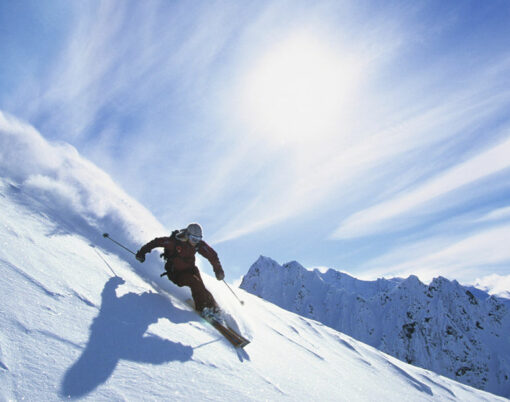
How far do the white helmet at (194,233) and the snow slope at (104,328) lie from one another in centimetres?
110

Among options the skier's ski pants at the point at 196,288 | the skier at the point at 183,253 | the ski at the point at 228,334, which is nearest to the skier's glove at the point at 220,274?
the skier at the point at 183,253

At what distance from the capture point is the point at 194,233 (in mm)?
6648

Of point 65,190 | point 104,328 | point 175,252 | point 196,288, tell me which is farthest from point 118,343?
point 65,190

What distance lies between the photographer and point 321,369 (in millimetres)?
5617

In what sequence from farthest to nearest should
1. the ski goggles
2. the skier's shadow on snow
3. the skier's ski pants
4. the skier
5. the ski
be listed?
the ski goggles, the skier, the skier's ski pants, the ski, the skier's shadow on snow

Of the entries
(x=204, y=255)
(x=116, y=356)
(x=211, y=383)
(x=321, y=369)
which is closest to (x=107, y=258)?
(x=204, y=255)

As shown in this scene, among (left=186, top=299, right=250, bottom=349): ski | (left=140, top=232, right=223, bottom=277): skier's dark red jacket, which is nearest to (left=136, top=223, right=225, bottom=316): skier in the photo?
(left=140, top=232, right=223, bottom=277): skier's dark red jacket

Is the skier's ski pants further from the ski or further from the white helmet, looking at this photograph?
the white helmet

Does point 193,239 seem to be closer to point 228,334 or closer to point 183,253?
point 183,253

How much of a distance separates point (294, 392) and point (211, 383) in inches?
52.3

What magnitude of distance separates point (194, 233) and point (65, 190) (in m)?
3.21

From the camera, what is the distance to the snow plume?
19.6 feet

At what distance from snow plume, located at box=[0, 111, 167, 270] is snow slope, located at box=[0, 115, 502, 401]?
0.03 metres

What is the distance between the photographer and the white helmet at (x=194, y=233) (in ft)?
21.7
